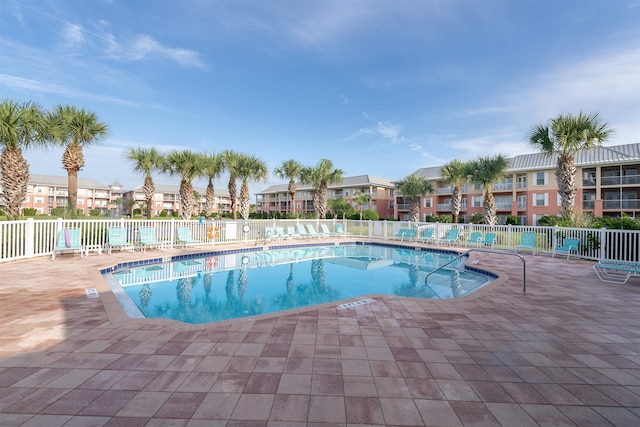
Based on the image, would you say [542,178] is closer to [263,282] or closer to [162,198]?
[263,282]

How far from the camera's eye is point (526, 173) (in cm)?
2898

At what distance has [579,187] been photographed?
26.2 meters

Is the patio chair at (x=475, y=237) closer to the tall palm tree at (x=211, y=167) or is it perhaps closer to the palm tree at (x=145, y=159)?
the tall palm tree at (x=211, y=167)

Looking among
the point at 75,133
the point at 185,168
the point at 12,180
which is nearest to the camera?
the point at 12,180

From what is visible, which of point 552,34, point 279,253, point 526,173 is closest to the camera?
point 552,34

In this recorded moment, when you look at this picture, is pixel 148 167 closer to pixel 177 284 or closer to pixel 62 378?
pixel 177 284

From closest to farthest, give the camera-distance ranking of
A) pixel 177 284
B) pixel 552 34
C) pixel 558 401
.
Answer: pixel 558 401 < pixel 177 284 < pixel 552 34

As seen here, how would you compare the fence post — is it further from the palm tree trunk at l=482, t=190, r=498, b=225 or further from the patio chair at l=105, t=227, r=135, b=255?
the palm tree trunk at l=482, t=190, r=498, b=225

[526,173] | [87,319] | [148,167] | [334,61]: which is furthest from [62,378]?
[526,173]

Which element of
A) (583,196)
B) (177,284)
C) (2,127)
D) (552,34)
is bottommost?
(177,284)

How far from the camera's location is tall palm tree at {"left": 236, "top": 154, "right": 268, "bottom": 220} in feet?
74.2

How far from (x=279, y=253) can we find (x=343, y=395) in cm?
1125

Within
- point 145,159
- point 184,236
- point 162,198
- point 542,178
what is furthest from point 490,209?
point 162,198

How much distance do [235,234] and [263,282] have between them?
7.17 meters
